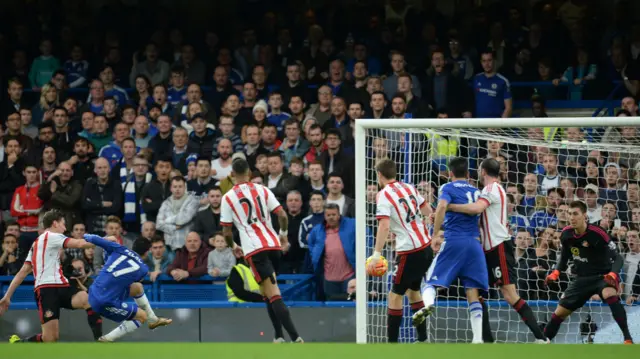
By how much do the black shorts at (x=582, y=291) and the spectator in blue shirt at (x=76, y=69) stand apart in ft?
23.7

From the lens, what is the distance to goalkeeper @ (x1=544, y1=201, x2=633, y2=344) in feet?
31.4

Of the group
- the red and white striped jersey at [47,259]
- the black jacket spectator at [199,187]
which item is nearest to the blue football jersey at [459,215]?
the red and white striped jersey at [47,259]

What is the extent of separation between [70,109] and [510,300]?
6.41 m

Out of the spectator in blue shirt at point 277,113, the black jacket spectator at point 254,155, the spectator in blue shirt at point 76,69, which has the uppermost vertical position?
the spectator in blue shirt at point 76,69

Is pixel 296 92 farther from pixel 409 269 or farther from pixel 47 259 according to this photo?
pixel 409 269

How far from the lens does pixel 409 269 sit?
9148mm

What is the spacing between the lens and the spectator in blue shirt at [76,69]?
1440 centimetres

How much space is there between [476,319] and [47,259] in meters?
3.73

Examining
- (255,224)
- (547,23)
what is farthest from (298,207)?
(547,23)

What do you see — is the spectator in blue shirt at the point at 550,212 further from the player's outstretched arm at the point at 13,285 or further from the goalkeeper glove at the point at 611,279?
the player's outstretched arm at the point at 13,285

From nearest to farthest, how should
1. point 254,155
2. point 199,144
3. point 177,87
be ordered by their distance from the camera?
point 254,155
point 199,144
point 177,87

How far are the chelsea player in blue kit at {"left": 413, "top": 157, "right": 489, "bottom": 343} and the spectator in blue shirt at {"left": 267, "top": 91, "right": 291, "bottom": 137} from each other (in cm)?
400

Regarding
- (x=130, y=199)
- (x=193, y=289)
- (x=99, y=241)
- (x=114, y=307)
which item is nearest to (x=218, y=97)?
(x=130, y=199)

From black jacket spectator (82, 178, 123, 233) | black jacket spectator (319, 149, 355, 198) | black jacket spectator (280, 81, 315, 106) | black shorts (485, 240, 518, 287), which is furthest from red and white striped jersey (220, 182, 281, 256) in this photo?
black jacket spectator (280, 81, 315, 106)
